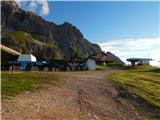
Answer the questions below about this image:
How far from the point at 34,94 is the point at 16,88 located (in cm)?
198

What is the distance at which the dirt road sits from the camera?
2198 centimetres

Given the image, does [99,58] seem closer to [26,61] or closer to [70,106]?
[26,61]

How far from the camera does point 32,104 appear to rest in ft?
78.7

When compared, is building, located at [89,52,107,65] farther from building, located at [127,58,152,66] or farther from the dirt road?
the dirt road

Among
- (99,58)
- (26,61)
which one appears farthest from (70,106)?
(99,58)

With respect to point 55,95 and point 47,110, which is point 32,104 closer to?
point 47,110

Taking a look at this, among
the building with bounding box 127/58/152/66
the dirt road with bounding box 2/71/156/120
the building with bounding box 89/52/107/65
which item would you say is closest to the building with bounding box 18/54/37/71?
the building with bounding box 89/52/107/65

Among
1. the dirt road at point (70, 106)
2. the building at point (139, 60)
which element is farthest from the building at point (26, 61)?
the building at point (139, 60)

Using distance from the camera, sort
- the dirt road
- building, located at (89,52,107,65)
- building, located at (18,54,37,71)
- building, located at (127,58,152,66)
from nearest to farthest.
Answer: the dirt road < building, located at (18,54,37,71) < building, located at (89,52,107,65) < building, located at (127,58,152,66)

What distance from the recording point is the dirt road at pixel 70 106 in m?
22.0

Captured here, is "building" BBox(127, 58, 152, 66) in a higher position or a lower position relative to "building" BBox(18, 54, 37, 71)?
higher

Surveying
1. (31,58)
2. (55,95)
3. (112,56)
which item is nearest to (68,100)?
(55,95)

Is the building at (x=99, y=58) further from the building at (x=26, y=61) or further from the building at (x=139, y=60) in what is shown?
the building at (x=26, y=61)

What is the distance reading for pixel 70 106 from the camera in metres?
25.4
